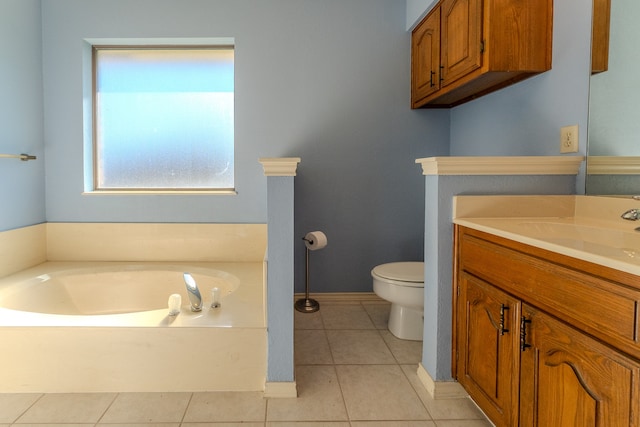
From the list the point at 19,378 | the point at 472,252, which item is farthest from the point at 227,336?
the point at 472,252

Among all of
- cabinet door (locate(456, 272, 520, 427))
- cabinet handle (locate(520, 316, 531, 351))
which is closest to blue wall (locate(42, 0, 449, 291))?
cabinet door (locate(456, 272, 520, 427))

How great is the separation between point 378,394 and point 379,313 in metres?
1.03

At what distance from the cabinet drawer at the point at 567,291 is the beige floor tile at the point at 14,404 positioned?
1939 mm

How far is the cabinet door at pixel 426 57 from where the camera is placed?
244 cm

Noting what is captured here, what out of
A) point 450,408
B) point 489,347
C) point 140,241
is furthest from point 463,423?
point 140,241

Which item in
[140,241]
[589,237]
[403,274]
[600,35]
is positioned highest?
[600,35]

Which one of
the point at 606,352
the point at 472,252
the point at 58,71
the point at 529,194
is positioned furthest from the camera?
the point at 58,71

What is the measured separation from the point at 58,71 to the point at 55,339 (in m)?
1.97

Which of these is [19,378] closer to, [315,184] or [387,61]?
[315,184]

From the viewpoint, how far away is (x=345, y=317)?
8.96ft

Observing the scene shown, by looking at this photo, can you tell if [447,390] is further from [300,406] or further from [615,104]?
[615,104]

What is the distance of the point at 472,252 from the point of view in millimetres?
1574

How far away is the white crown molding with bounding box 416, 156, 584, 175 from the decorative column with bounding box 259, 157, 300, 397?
0.65m

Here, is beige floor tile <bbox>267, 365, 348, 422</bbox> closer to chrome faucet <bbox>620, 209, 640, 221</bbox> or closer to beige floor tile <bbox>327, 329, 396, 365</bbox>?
beige floor tile <bbox>327, 329, 396, 365</bbox>
